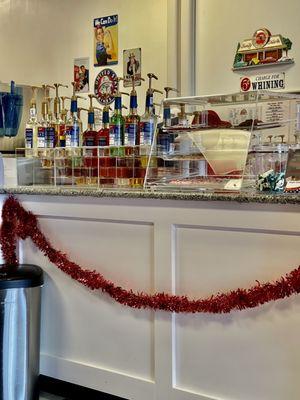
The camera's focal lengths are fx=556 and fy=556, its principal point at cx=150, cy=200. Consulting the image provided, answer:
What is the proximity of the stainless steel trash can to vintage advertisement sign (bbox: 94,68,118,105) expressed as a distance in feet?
5.93

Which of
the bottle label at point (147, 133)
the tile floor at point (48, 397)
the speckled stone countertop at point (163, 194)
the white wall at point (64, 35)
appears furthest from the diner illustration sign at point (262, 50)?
the tile floor at point (48, 397)

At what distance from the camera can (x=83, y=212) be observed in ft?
7.84

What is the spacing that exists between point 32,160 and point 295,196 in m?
1.54

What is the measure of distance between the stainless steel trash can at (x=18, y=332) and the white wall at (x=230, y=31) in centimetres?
172

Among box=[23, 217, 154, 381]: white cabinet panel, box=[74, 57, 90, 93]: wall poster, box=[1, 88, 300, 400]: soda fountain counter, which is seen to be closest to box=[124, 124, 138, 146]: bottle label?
box=[1, 88, 300, 400]: soda fountain counter

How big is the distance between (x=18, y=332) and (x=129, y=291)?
0.53 m

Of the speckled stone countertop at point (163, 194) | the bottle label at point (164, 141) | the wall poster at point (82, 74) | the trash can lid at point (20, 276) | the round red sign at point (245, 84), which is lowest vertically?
the trash can lid at point (20, 276)

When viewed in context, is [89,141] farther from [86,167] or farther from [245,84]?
[245,84]

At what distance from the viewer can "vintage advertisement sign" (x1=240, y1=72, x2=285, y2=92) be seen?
3.17 meters

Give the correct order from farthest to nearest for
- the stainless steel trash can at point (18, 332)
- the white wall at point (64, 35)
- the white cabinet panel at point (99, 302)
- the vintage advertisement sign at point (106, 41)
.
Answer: the vintage advertisement sign at point (106, 41), the white wall at point (64, 35), the stainless steel trash can at point (18, 332), the white cabinet panel at point (99, 302)

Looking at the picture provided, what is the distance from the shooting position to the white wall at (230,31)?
122 inches

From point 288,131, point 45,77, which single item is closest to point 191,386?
point 288,131

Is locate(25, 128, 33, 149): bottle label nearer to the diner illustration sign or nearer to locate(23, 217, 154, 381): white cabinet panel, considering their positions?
locate(23, 217, 154, 381): white cabinet panel

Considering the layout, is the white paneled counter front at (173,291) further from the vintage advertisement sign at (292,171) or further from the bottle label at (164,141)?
the bottle label at (164,141)
